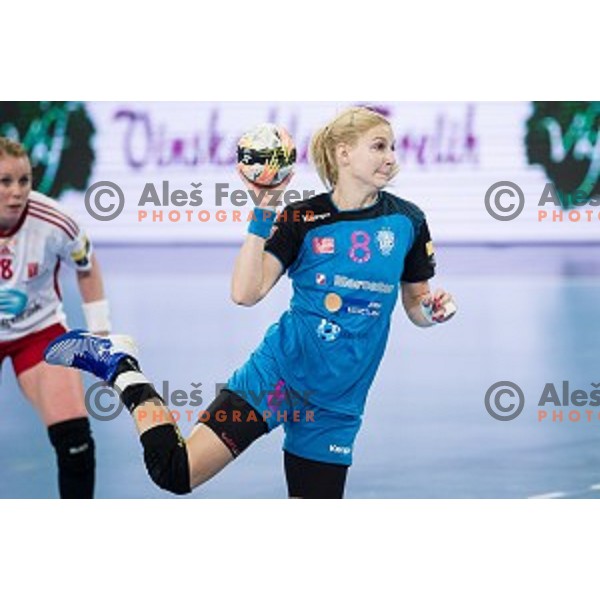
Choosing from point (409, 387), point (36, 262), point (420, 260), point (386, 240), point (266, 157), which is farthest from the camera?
point (409, 387)

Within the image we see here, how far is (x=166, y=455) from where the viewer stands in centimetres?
555

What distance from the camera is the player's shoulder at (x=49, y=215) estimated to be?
253 inches

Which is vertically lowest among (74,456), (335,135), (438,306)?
(74,456)

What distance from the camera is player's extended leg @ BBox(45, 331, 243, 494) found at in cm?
556

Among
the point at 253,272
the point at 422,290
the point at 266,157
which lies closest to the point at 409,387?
the point at 422,290

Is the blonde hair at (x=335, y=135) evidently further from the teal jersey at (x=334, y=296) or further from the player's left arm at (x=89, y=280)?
the player's left arm at (x=89, y=280)

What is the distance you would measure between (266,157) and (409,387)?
159 centimetres

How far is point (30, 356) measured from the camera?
6.46 metres

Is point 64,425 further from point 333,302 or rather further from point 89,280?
point 333,302

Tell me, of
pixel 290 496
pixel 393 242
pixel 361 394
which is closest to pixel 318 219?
pixel 393 242

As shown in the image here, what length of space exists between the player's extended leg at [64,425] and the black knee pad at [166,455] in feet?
3.02

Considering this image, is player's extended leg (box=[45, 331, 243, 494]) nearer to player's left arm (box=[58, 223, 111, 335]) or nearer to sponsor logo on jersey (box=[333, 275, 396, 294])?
player's left arm (box=[58, 223, 111, 335])

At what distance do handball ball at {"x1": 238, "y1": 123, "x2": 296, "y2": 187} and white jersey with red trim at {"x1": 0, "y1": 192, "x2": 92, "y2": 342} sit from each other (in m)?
1.13

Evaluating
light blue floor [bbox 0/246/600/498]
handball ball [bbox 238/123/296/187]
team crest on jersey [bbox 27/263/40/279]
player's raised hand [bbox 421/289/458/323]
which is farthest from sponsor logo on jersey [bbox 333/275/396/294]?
team crest on jersey [bbox 27/263/40/279]
